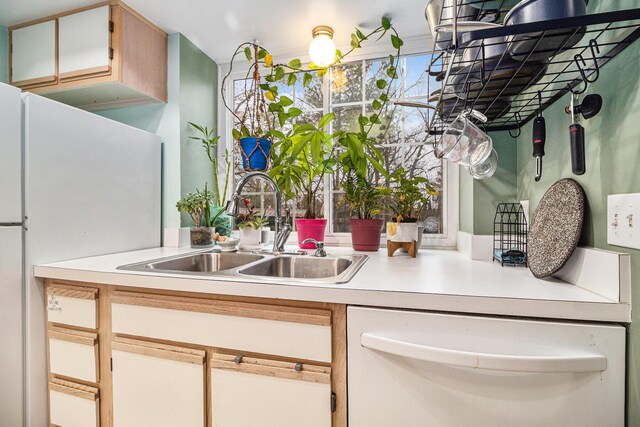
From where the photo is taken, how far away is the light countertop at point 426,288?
778mm

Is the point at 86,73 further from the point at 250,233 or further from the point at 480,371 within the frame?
the point at 480,371

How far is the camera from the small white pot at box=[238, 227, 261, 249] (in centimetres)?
178

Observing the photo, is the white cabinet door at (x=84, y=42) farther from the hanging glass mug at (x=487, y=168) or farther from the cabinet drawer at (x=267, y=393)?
the hanging glass mug at (x=487, y=168)

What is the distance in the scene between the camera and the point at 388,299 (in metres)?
0.87

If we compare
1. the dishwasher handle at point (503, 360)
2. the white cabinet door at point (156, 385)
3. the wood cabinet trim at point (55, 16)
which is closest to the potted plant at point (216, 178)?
the wood cabinet trim at point (55, 16)

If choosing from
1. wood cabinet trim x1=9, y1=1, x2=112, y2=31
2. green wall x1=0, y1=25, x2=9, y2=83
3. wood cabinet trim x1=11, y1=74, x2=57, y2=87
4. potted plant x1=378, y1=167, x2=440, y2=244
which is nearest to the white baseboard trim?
potted plant x1=378, y1=167, x2=440, y2=244

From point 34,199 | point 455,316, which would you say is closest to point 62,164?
point 34,199

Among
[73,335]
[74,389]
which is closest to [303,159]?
[73,335]

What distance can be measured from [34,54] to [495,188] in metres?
2.61

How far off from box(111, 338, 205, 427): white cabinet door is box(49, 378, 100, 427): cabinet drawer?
105 millimetres

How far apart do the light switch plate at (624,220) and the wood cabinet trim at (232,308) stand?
0.74 m

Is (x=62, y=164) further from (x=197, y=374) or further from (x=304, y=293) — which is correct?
(x=304, y=293)

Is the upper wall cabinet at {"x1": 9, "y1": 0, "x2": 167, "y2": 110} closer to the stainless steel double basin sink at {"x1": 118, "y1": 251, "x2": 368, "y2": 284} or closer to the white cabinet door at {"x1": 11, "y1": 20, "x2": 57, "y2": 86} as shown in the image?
the white cabinet door at {"x1": 11, "y1": 20, "x2": 57, "y2": 86}

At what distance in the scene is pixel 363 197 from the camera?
1650 millimetres
